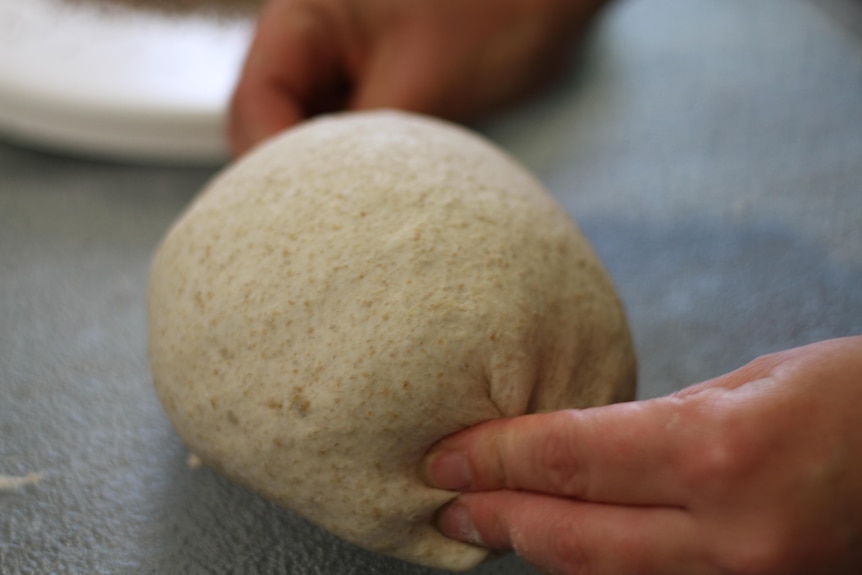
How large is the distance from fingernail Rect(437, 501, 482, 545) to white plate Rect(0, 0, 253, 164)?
34.8 inches

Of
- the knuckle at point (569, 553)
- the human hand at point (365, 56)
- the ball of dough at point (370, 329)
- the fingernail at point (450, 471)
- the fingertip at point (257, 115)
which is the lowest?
the knuckle at point (569, 553)

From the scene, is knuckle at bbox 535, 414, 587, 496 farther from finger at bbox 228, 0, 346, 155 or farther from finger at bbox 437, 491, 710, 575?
finger at bbox 228, 0, 346, 155

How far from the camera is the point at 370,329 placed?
0.71 m

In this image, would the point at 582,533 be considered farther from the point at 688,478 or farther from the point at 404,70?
the point at 404,70

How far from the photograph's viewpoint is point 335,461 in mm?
710

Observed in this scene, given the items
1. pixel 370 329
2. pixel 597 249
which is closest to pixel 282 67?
pixel 597 249

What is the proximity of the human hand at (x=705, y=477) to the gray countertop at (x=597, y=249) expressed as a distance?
0.23 metres

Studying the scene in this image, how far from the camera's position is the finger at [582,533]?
0.57 m

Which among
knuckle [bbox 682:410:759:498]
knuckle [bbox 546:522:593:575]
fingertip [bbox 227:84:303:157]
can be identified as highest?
fingertip [bbox 227:84:303:157]

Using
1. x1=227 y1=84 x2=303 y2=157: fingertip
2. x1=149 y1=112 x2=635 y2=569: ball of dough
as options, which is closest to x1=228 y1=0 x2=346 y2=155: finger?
x1=227 y1=84 x2=303 y2=157: fingertip

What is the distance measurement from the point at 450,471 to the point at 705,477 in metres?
0.24

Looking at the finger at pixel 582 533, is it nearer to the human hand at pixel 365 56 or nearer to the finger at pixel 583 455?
the finger at pixel 583 455

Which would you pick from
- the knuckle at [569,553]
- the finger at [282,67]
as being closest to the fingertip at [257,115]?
the finger at [282,67]

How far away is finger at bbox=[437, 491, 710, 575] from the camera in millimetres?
570
